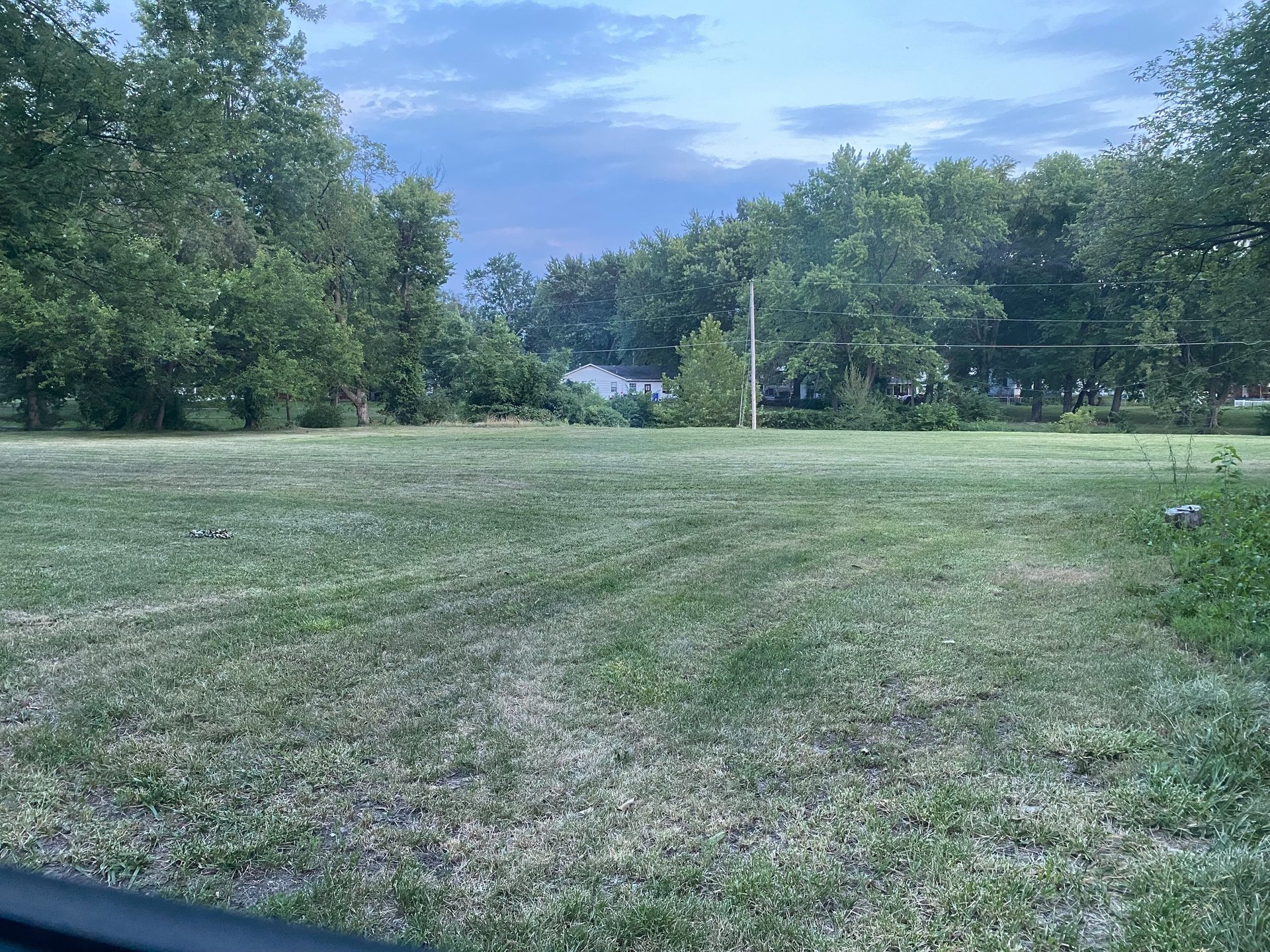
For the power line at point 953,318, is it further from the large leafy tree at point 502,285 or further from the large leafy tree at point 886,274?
the large leafy tree at point 502,285

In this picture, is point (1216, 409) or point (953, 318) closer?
point (1216, 409)

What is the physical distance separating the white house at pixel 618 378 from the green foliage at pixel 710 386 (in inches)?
453

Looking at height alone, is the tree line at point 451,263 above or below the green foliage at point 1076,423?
above

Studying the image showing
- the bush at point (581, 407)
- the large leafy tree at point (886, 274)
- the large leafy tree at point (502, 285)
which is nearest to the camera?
the bush at point (581, 407)

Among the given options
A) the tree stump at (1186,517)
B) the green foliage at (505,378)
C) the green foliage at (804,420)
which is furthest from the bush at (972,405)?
the tree stump at (1186,517)

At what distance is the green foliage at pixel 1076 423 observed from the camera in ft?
111

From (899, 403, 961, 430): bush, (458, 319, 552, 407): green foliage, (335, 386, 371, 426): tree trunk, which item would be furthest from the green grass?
(335, 386, 371, 426): tree trunk

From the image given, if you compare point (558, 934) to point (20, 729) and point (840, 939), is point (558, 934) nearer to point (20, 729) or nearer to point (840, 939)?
point (840, 939)

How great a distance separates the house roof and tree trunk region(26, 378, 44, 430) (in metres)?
30.3

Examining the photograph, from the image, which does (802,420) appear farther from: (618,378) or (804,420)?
(618,378)

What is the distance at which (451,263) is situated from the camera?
123ft

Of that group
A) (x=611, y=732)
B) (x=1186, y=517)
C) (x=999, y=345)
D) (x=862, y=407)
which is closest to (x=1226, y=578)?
(x=1186, y=517)

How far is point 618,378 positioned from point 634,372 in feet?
11.1

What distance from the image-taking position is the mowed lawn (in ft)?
6.68
